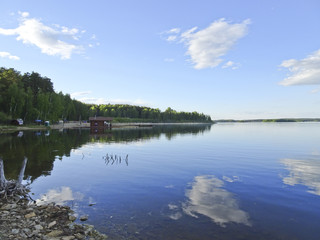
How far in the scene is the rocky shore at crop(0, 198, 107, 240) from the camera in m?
8.42

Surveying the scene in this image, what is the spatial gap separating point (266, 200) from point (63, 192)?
13308mm

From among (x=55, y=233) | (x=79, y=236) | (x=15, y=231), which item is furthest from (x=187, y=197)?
(x=15, y=231)

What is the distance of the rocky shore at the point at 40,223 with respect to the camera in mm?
8422

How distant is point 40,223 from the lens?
9.55 meters

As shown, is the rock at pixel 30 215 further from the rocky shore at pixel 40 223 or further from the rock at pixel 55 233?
the rock at pixel 55 233

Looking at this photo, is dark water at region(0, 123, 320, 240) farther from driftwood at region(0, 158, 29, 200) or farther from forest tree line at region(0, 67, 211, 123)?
forest tree line at region(0, 67, 211, 123)

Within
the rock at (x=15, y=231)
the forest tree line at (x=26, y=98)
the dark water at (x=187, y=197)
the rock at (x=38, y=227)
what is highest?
the forest tree line at (x=26, y=98)

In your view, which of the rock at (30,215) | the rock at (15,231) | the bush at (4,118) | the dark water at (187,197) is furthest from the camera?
the bush at (4,118)

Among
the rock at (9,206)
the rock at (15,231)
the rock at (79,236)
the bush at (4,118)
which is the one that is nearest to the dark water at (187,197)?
the rock at (79,236)

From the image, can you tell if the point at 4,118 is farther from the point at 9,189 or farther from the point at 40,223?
the point at 40,223

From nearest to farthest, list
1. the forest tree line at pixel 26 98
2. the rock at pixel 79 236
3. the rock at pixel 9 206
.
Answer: the rock at pixel 79 236 → the rock at pixel 9 206 → the forest tree line at pixel 26 98

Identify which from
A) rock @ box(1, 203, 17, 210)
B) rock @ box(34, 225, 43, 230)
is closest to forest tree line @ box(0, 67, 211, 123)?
rock @ box(1, 203, 17, 210)

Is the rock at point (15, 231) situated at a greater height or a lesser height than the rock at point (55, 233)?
greater

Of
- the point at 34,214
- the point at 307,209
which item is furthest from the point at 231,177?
the point at 34,214
